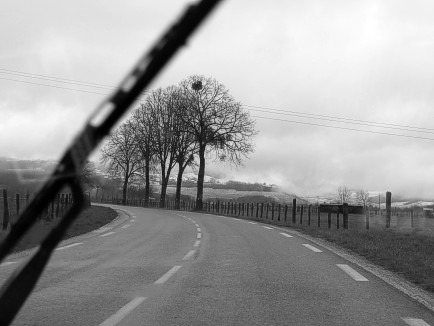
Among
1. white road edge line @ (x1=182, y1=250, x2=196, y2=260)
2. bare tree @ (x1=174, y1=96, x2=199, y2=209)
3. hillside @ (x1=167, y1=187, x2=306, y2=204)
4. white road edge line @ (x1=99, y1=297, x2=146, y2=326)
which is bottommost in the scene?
white road edge line @ (x1=99, y1=297, x2=146, y2=326)

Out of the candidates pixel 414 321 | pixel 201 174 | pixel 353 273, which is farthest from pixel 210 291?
pixel 201 174

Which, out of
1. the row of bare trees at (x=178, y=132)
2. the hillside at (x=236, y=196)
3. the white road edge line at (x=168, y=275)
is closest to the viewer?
the white road edge line at (x=168, y=275)

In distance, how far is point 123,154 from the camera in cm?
5553

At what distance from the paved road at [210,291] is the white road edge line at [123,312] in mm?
10

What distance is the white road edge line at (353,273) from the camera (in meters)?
7.60

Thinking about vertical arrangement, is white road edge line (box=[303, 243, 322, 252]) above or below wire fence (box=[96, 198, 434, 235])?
below

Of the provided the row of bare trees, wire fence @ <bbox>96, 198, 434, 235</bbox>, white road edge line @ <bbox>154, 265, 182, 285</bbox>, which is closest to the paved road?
white road edge line @ <bbox>154, 265, 182, 285</bbox>

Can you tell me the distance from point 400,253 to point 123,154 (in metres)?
47.2

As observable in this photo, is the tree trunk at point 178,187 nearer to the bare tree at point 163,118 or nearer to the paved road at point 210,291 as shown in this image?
the bare tree at point 163,118

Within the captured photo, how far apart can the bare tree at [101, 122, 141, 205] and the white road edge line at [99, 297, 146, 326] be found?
41.8 metres

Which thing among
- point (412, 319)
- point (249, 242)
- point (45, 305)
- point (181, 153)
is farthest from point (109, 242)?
point (181, 153)

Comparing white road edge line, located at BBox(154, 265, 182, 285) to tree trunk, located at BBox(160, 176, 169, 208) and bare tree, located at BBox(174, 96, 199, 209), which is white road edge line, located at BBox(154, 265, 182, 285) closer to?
bare tree, located at BBox(174, 96, 199, 209)

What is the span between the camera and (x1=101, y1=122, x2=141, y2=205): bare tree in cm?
5100

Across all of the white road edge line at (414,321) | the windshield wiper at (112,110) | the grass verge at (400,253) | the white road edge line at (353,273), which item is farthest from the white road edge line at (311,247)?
the windshield wiper at (112,110)
